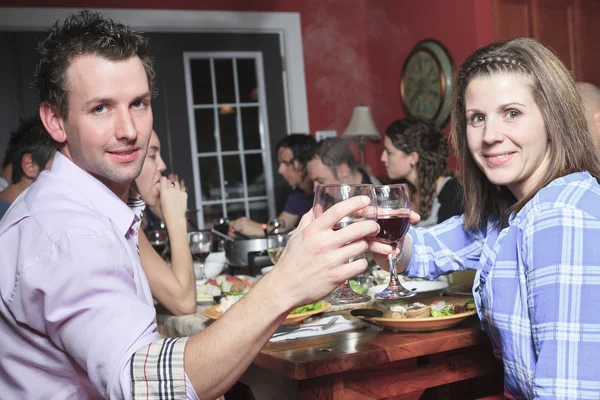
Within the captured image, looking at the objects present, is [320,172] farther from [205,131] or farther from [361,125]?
[205,131]

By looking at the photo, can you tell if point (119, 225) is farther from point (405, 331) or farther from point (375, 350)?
point (405, 331)

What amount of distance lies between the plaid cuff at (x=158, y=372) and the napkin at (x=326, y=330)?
63 centimetres

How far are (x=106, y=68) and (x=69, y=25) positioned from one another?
5.1 inches

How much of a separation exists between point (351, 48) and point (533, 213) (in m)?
4.74

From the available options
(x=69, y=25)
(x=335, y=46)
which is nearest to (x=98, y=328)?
(x=69, y=25)

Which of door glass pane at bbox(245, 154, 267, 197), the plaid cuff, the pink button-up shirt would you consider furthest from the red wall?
the plaid cuff

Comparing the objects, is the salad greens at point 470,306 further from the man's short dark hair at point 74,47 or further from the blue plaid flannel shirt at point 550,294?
the man's short dark hair at point 74,47

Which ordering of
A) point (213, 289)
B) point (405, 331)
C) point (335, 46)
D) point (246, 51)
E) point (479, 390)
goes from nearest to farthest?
point (405, 331)
point (479, 390)
point (213, 289)
point (246, 51)
point (335, 46)

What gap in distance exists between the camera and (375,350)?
1.37 metres

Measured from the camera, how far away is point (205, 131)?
5.21 m

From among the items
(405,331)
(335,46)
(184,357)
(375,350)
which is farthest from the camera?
(335,46)

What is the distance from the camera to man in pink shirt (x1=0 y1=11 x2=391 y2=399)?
0.89 m

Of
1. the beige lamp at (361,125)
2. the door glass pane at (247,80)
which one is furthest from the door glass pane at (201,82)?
the beige lamp at (361,125)

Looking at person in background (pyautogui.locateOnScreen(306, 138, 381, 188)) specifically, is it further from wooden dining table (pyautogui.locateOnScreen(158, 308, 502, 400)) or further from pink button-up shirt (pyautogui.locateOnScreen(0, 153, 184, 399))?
pink button-up shirt (pyautogui.locateOnScreen(0, 153, 184, 399))
